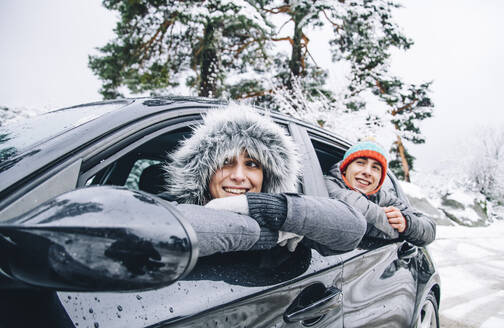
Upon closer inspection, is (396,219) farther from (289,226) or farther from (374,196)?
(289,226)

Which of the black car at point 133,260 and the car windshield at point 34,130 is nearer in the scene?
the black car at point 133,260

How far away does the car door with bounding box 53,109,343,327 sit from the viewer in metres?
0.75

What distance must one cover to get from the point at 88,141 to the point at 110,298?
439 mm

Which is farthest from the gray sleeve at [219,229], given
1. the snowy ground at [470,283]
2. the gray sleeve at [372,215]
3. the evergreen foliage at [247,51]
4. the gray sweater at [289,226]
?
the evergreen foliage at [247,51]

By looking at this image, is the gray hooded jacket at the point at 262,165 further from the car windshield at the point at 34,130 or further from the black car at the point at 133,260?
the car windshield at the point at 34,130

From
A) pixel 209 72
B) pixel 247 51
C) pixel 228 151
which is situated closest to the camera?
pixel 228 151

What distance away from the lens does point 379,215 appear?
64.2 inches

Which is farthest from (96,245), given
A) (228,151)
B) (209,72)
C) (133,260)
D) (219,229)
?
(209,72)

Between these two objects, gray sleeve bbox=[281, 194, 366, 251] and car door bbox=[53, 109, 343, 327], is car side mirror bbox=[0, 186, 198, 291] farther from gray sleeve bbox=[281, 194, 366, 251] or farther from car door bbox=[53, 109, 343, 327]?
gray sleeve bbox=[281, 194, 366, 251]

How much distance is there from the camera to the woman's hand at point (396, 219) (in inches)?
67.6

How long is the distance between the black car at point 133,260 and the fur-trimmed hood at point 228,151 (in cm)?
10

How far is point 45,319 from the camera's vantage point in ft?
2.20

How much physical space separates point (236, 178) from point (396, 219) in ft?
3.16

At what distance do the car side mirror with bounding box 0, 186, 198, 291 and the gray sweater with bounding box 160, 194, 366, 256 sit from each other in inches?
6.7
